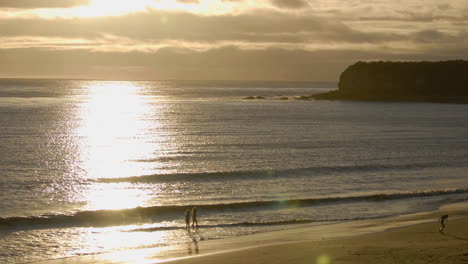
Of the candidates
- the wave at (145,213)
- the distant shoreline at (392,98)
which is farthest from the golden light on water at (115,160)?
the distant shoreline at (392,98)

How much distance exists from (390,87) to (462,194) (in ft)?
415

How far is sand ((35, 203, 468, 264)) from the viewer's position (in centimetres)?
1705

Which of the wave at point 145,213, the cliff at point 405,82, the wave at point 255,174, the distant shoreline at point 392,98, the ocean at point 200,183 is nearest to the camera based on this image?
the ocean at point 200,183

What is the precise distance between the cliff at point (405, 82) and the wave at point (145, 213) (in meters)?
118

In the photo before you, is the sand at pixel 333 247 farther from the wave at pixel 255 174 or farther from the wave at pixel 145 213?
the wave at pixel 255 174

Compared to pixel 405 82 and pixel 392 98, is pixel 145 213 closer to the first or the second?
pixel 392 98

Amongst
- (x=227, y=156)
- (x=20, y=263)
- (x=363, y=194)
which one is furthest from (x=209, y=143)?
(x=20, y=263)

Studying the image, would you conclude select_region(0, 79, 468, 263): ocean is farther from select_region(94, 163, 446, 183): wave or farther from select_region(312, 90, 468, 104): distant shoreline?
select_region(312, 90, 468, 104): distant shoreline

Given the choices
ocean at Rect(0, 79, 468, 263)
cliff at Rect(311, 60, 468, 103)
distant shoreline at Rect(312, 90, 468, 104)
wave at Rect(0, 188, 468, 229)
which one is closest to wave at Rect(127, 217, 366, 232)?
ocean at Rect(0, 79, 468, 263)

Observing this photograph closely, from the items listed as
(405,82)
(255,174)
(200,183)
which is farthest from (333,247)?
(405,82)

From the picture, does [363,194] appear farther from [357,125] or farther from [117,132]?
[357,125]

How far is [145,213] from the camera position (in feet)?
86.5

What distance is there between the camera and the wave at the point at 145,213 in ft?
79.8

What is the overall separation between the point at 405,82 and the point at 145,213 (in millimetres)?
134962
